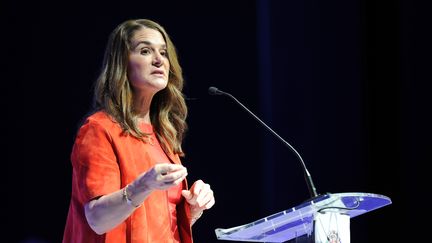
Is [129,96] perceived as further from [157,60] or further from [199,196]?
[199,196]

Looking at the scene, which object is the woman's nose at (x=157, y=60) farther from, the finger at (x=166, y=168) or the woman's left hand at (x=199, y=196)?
the finger at (x=166, y=168)

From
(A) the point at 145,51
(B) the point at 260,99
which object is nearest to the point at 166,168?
(A) the point at 145,51

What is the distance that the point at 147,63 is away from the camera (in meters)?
2.07

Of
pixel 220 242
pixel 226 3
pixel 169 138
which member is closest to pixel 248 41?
pixel 226 3

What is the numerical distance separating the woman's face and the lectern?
1.80 feet

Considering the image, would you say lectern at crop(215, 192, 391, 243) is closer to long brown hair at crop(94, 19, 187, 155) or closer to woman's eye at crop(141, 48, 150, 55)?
long brown hair at crop(94, 19, 187, 155)

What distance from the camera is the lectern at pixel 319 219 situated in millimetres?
1701

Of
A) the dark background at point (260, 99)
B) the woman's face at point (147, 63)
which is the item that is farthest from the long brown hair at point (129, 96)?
the dark background at point (260, 99)

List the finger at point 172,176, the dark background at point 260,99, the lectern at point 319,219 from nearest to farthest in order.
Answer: the finger at point 172,176 → the lectern at point 319,219 → the dark background at point 260,99

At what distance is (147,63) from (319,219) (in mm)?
734

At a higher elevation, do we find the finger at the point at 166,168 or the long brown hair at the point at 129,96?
the long brown hair at the point at 129,96

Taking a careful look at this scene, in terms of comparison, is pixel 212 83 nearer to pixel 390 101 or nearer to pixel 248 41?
pixel 248 41

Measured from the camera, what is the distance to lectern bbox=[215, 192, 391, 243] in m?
1.70

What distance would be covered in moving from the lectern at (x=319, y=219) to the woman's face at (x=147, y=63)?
0.55 metres
